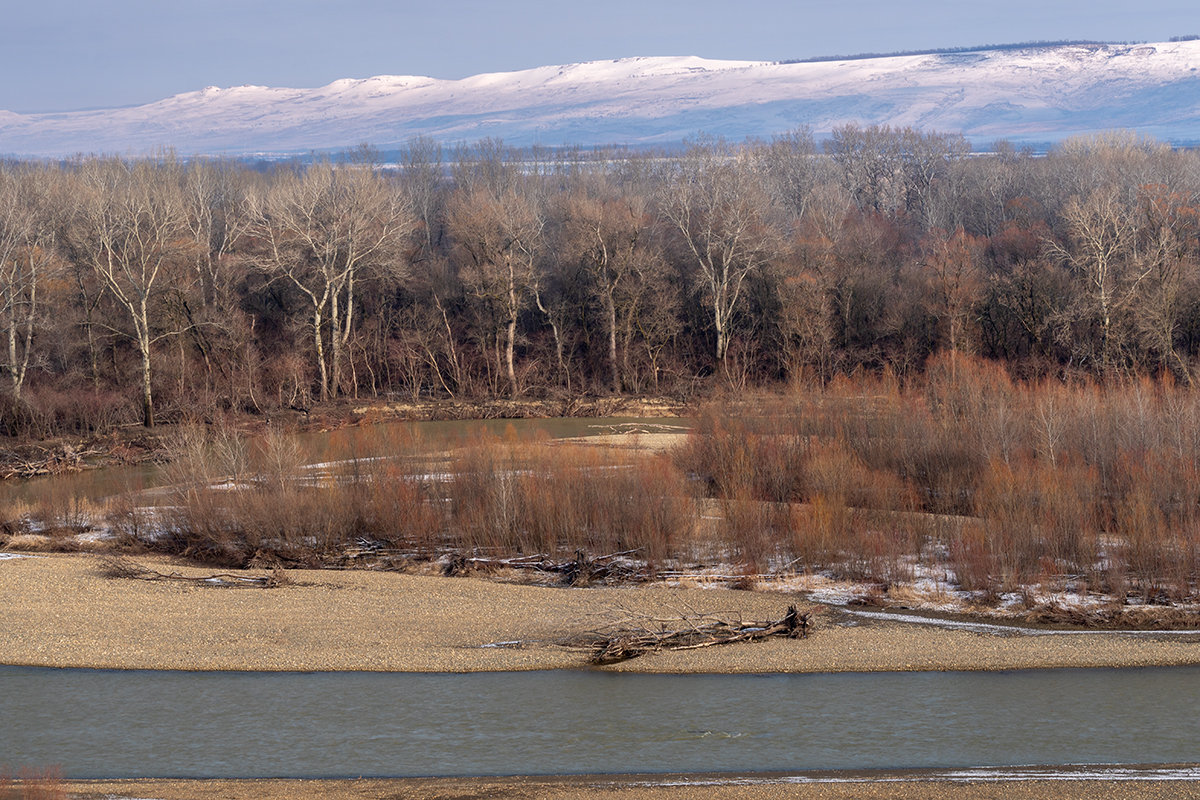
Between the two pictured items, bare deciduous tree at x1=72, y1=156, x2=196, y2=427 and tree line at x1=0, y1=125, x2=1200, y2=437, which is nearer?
bare deciduous tree at x1=72, y1=156, x2=196, y2=427

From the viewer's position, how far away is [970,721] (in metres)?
19.6

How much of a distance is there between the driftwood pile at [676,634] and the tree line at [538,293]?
34.3 m

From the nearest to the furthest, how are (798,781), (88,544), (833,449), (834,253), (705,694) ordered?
(798,781) < (705,694) < (88,544) < (833,449) < (834,253)

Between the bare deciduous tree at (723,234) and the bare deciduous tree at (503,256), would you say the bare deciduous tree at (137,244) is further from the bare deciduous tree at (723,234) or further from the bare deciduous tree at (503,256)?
the bare deciduous tree at (723,234)

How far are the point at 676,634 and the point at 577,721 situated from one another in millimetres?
4474

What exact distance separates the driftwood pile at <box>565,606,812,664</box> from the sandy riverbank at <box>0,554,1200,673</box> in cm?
29

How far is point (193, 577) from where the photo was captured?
30.2m

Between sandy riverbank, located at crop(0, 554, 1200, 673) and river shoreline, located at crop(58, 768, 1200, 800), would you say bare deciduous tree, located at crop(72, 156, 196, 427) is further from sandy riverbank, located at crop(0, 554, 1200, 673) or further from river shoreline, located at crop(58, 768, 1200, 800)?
river shoreline, located at crop(58, 768, 1200, 800)

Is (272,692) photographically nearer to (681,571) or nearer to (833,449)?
(681,571)

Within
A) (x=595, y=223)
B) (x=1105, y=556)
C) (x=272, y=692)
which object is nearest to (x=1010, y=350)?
(x=595, y=223)

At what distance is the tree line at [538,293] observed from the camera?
2359 inches

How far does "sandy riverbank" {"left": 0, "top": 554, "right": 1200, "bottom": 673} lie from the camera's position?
23.1 meters

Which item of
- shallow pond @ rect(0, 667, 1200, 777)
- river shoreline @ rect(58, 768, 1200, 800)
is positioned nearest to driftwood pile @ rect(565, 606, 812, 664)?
shallow pond @ rect(0, 667, 1200, 777)

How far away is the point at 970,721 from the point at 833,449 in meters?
18.6
